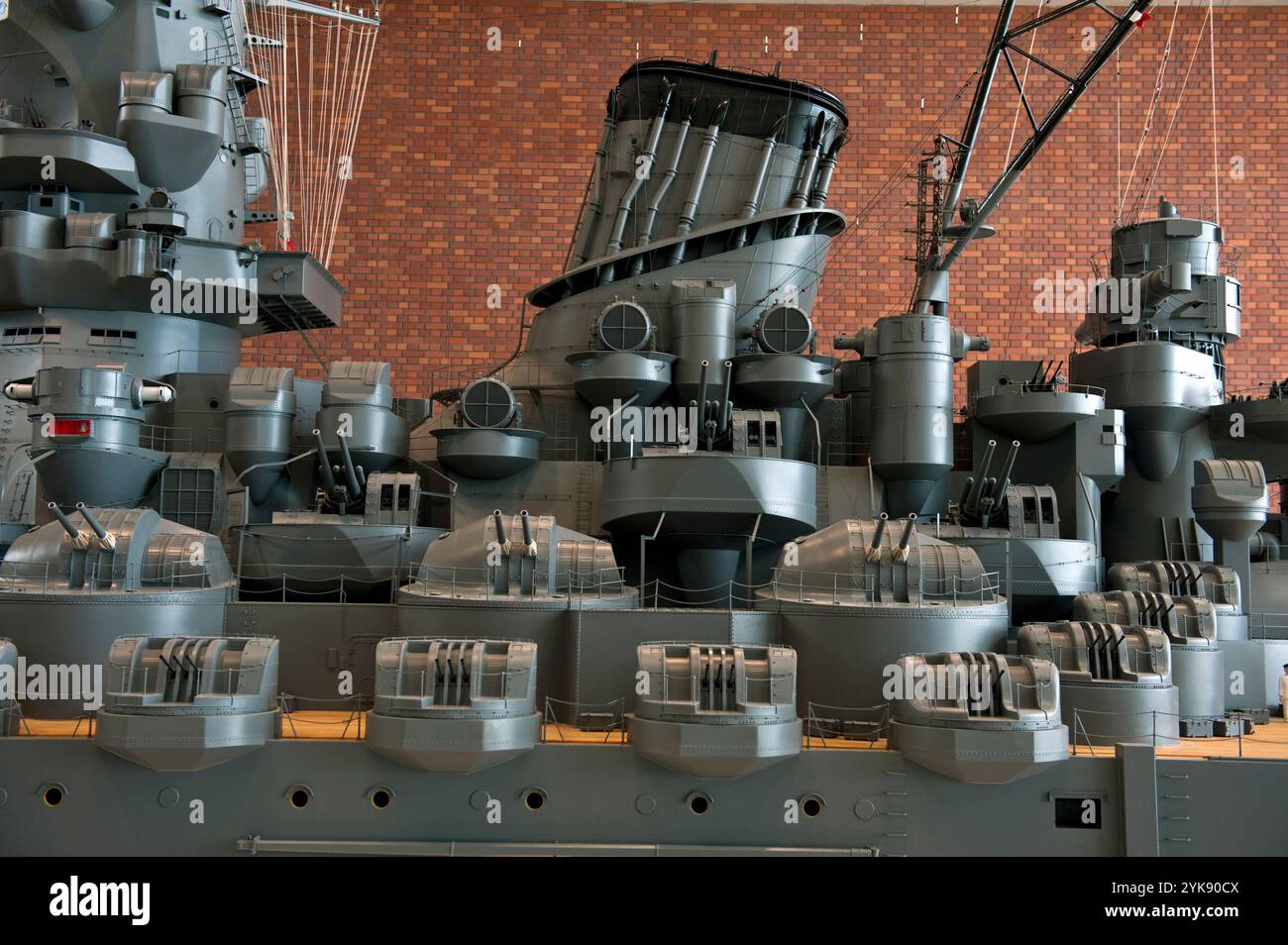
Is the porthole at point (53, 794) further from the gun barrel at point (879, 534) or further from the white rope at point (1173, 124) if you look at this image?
the white rope at point (1173, 124)

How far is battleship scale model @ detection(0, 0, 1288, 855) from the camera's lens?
10297 mm

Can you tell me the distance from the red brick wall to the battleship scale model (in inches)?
166

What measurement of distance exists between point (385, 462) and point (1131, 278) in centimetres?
1162

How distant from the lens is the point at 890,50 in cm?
2373

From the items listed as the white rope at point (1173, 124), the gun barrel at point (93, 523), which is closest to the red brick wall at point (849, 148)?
the white rope at point (1173, 124)

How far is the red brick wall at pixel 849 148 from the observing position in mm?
23469

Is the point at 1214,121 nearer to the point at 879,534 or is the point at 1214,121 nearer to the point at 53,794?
the point at 879,534

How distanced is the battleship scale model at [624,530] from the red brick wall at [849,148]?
421 centimetres

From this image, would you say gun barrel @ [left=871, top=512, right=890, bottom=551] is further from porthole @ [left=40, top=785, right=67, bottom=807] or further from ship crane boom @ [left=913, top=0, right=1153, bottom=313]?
porthole @ [left=40, top=785, right=67, bottom=807]

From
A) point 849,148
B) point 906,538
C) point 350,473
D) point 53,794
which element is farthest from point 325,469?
point 849,148

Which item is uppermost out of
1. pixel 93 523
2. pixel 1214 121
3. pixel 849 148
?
pixel 1214 121

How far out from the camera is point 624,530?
15047 mm

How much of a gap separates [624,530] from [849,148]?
484 inches
